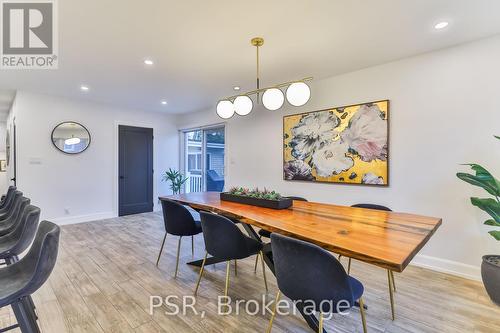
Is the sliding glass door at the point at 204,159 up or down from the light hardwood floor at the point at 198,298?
up

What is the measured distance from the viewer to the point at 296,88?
2281mm

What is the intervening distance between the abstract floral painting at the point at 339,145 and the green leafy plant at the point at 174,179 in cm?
315

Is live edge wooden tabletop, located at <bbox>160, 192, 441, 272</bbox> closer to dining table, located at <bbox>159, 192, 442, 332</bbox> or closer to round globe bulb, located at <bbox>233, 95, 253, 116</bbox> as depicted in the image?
dining table, located at <bbox>159, 192, 442, 332</bbox>

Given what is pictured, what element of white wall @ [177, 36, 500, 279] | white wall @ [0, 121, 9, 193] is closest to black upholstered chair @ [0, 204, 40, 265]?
white wall @ [177, 36, 500, 279]

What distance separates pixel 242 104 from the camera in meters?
2.64

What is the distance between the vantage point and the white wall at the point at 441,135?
2602 millimetres

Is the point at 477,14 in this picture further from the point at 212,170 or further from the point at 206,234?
the point at 212,170

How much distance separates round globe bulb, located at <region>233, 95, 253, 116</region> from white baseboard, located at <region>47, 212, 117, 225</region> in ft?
14.7

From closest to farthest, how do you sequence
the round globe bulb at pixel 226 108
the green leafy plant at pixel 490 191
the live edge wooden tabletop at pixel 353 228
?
the live edge wooden tabletop at pixel 353 228 < the green leafy plant at pixel 490 191 < the round globe bulb at pixel 226 108

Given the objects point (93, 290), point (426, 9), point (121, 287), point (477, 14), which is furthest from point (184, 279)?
point (477, 14)

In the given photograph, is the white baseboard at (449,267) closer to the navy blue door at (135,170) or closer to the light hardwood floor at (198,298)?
the light hardwood floor at (198,298)

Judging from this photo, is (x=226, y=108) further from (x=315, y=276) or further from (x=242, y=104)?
(x=315, y=276)

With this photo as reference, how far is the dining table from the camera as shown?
119 cm

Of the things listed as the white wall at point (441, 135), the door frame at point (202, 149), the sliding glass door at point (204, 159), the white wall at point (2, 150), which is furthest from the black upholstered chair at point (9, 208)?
the white wall at point (2, 150)
